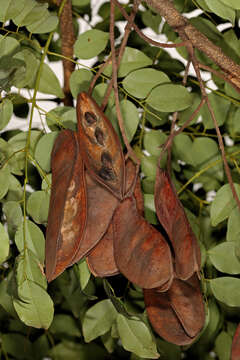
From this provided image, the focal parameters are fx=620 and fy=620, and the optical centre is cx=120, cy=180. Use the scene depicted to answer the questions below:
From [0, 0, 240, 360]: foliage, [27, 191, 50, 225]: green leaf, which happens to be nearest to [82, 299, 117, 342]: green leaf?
[0, 0, 240, 360]: foliage

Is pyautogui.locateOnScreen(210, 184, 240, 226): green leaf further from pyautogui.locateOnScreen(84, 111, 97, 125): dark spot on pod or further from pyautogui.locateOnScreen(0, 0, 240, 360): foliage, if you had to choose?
pyautogui.locateOnScreen(84, 111, 97, 125): dark spot on pod

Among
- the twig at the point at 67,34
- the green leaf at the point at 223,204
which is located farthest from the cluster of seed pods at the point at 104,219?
the twig at the point at 67,34

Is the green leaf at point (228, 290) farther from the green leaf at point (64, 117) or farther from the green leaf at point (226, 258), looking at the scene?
the green leaf at point (64, 117)

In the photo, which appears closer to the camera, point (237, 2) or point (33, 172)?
point (237, 2)

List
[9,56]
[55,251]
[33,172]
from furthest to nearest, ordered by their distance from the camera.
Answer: [33,172], [9,56], [55,251]

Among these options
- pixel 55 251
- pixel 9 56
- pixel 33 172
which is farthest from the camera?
pixel 33 172

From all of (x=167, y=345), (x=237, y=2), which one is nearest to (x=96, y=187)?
(x=237, y=2)

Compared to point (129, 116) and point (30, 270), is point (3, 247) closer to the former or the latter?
point (30, 270)

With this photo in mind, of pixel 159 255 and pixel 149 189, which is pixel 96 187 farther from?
pixel 149 189
